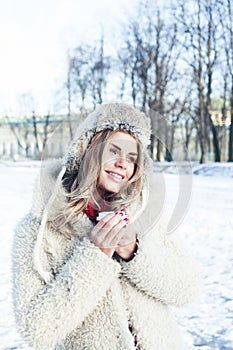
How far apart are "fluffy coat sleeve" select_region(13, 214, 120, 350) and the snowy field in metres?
0.28

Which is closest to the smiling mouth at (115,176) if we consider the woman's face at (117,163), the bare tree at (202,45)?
the woman's face at (117,163)

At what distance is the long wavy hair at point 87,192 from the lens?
1344 mm

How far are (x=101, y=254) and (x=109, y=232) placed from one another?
2.7 inches

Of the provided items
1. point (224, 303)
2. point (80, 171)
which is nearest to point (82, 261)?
point (80, 171)

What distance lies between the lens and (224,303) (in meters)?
4.60

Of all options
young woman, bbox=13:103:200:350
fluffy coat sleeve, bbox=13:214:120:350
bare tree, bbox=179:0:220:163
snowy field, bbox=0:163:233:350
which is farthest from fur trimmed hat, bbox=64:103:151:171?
bare tree, bbox=179:0:220:163

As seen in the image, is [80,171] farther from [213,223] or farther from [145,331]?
[213,223]

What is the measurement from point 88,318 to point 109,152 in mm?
465

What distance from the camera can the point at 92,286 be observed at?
126 cm

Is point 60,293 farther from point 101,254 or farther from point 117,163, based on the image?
point 117,163

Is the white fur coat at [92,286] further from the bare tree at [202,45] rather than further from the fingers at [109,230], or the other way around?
the bare tree at [202,45]

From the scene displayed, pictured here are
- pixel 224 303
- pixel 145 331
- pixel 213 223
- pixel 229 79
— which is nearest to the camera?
pixel 145 331

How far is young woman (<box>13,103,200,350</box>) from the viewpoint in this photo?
1250 millimetres

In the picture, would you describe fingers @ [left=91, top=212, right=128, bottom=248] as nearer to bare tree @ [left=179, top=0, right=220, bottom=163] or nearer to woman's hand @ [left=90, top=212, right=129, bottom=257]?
woman's hand @ [left=90, top=212, right=129, bottom=257]
